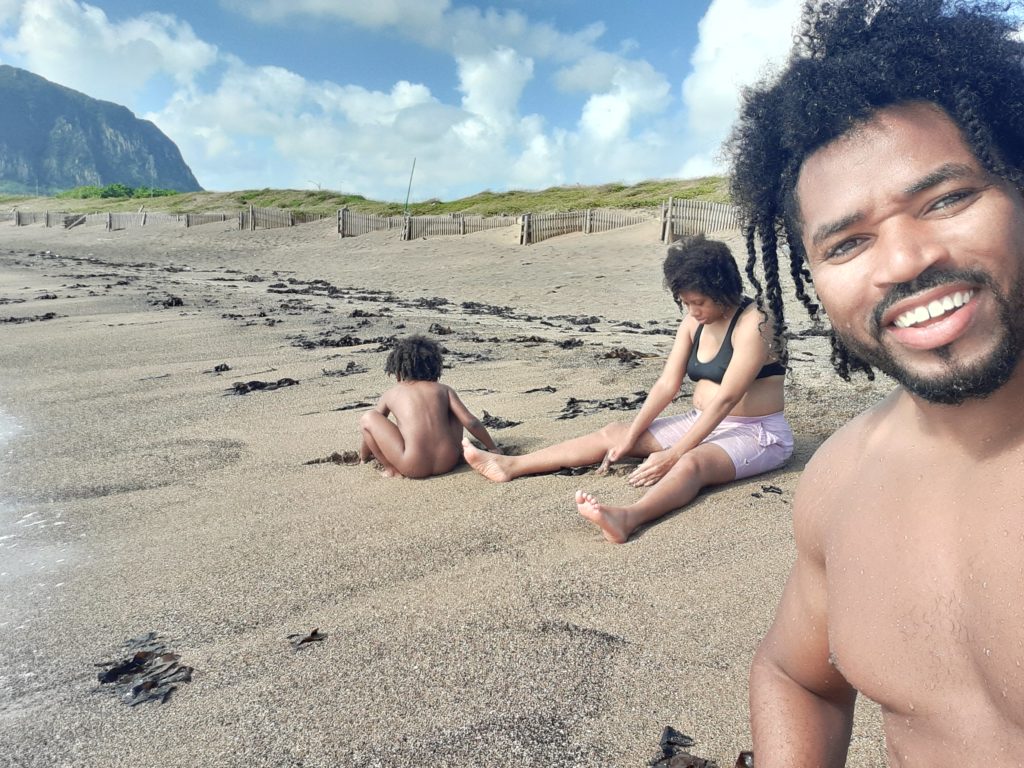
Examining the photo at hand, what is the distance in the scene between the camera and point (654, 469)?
429cm

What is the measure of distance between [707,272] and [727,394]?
0.62 m

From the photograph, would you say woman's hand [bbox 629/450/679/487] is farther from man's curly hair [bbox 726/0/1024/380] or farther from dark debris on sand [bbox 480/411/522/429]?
man's curly hair [bbox 726/0/1024/380]

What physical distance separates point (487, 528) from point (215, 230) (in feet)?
109

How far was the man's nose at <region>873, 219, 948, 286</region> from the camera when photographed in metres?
1.30

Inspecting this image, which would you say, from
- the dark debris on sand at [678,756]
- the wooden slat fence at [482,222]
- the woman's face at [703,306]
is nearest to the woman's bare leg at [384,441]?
the woman's face at [703,306]

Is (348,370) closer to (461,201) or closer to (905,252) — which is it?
(905,252)

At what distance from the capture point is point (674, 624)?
2.89 meters

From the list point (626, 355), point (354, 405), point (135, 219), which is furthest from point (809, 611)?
point (135, 219)

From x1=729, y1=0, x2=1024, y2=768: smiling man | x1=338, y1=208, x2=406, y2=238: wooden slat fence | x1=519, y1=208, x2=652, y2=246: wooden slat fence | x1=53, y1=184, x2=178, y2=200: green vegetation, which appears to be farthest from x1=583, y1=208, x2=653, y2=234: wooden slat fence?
x1=53, y1=184, x2=178, y2=200: green vegetation

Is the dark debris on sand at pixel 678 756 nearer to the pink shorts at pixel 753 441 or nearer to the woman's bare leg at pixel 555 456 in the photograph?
the pink shorts at pixel 753 441

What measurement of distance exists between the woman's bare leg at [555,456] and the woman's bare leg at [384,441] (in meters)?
0.39

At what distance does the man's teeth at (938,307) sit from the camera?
4.12ft

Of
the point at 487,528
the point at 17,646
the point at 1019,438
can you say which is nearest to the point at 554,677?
the point at 487,528

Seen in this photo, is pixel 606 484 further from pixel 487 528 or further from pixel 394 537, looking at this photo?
pixel 394 537
